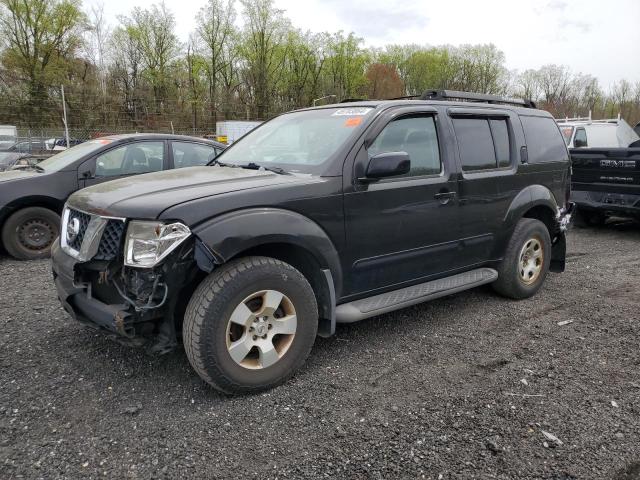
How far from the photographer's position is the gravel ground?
96.8 inches

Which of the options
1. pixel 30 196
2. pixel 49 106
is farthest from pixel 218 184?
pixel 49 106

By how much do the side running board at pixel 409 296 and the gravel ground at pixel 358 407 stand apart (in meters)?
0.36

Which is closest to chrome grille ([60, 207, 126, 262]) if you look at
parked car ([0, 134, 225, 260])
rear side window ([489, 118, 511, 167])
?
rear side window ([489, 118, 511, 167])

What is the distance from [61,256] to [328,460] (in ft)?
7.24

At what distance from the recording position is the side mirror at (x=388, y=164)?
337 centimetres

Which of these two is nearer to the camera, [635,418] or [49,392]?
[635,418]

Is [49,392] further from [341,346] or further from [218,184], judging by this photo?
[341,346]

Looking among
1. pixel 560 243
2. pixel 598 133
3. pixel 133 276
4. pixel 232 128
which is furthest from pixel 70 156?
pixel 232 128

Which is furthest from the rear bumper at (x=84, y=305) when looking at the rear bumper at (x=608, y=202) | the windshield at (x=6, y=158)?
the windshield at (x=6, y=158)

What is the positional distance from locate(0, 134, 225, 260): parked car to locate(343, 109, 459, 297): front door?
4.33m

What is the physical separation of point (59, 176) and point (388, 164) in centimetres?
503

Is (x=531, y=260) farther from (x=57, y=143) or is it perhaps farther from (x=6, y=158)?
(x=57, y=143)

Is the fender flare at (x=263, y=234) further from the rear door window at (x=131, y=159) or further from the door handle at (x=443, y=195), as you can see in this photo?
the rear door window at (x=131, y=159)

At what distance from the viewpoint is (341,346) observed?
3814mm
